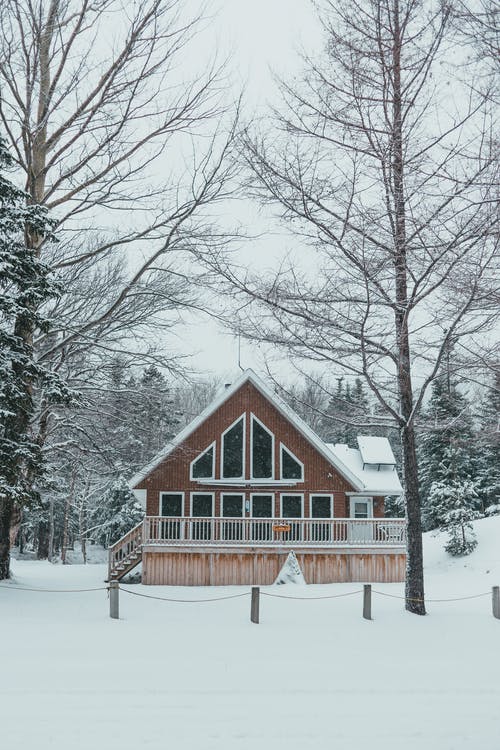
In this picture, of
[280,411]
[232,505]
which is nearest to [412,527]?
[280,411]

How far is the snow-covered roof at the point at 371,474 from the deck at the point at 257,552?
10.2 feet

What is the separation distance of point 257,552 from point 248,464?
13.1ft

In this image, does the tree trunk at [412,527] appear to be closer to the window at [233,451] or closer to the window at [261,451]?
the window at [261,451]

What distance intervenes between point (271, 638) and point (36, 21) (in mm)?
12035

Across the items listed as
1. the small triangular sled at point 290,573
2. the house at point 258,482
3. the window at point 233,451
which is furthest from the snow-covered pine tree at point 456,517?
the small triangular sled at point 290,573

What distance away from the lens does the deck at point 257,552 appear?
2014cm

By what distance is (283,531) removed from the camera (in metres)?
20.9

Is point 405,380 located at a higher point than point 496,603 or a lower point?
higher

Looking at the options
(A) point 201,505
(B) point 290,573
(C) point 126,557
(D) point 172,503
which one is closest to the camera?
(B) point 290,573

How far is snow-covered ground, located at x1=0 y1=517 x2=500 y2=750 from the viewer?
6.20m

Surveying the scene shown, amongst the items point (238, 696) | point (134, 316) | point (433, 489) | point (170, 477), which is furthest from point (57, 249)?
point (433, 489)

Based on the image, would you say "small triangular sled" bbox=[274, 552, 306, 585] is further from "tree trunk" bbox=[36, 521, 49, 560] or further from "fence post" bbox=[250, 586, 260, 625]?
"tree trunk" bbox=[36, 521, 49, 560]

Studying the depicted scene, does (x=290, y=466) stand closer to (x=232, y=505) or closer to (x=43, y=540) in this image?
(x=232, y=505)

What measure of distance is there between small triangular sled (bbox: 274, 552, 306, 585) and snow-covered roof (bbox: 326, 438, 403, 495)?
16.9 feet
